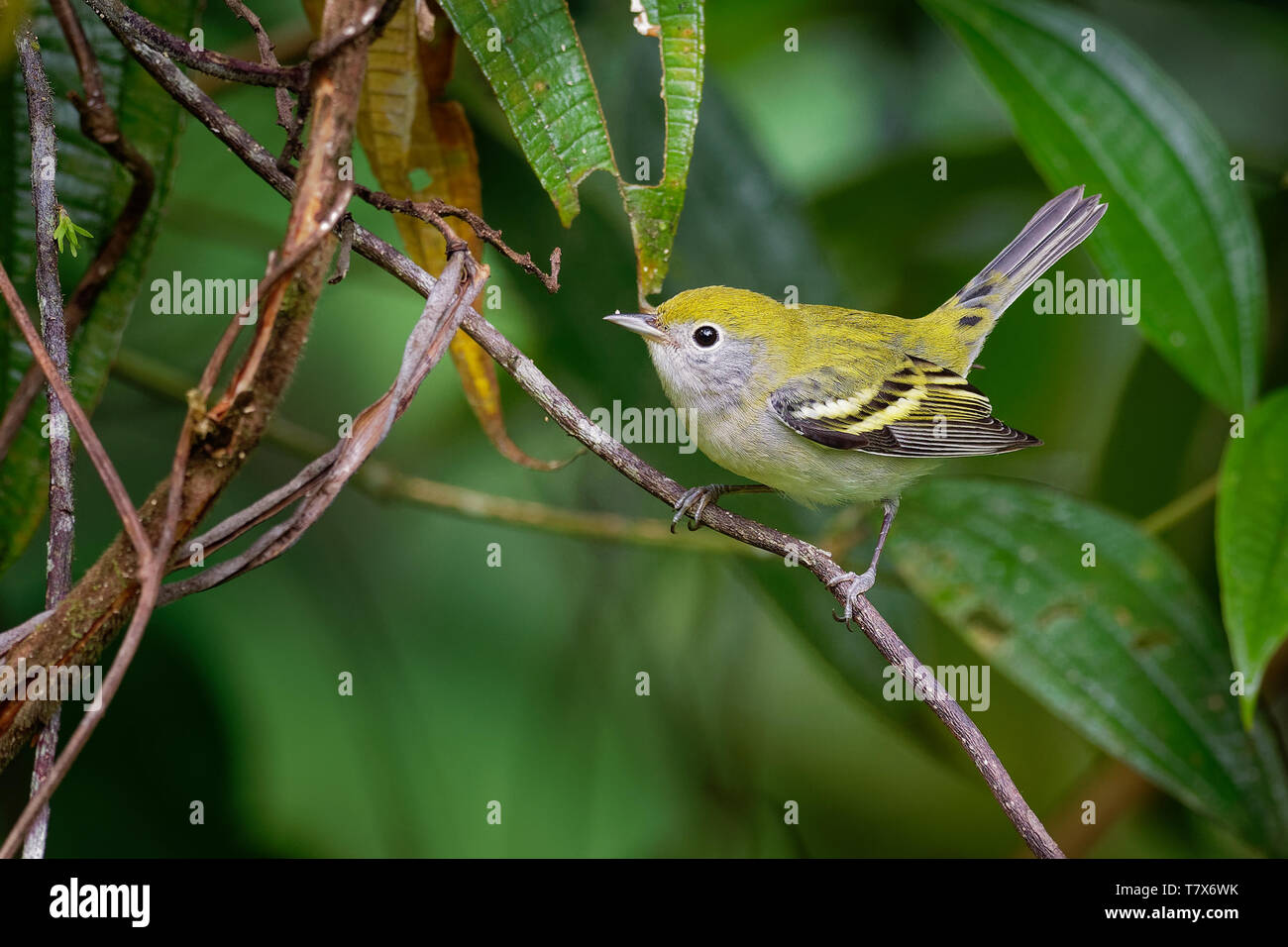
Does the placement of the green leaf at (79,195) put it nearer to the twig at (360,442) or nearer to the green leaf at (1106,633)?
the twig at (360,442)

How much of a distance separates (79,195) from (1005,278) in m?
2.47

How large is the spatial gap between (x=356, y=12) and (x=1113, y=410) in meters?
2.53

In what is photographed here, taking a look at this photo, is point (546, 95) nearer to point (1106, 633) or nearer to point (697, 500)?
point (697, 500)

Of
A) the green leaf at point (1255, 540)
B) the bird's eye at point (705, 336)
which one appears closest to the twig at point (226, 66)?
the bird's eye at point (705, 336)

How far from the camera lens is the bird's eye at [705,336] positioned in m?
2.73

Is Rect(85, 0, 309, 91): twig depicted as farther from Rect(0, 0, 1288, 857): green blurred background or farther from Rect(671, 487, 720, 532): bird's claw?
Rect(0, 0, 1288, 857): green blurred background

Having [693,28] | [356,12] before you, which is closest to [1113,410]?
[693,28]

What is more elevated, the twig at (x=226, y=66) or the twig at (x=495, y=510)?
the twig at (x=226, y=66)

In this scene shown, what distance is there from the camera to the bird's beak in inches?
102

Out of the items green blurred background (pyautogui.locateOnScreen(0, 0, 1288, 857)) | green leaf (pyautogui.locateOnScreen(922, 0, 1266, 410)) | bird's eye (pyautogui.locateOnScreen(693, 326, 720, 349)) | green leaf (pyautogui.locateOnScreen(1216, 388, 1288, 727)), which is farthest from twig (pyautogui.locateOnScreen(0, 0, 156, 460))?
green leaf (pyautogui.locateOnScreen(1216, 388, 1288, 727))

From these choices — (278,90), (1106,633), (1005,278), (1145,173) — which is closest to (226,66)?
(278,90)

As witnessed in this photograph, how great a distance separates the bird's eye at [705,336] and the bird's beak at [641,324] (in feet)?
0.25

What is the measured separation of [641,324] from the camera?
8.70ft

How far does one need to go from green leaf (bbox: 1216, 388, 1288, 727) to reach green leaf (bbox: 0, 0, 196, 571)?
7.17ft
